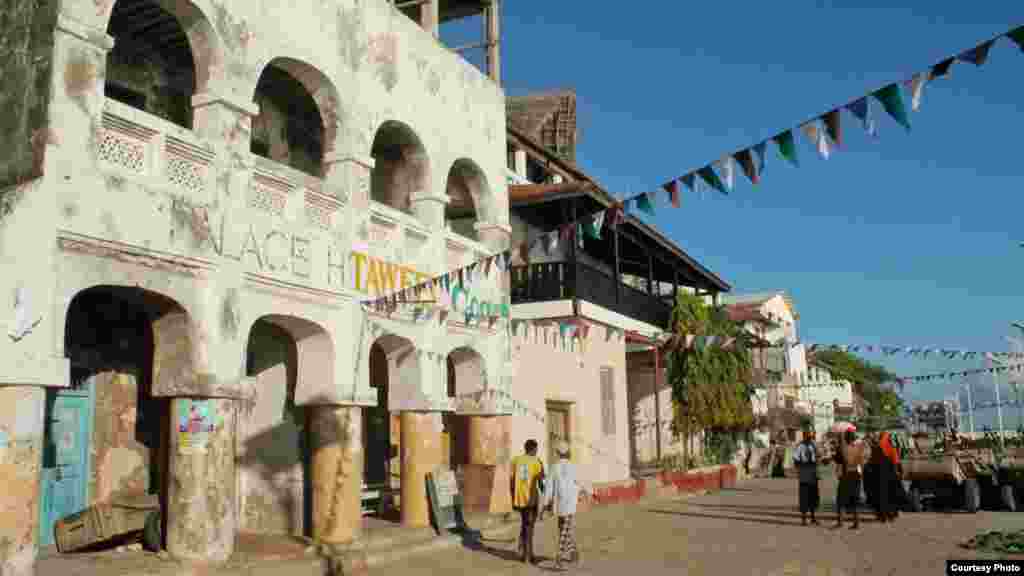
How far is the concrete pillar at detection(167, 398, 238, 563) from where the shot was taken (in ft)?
31.3

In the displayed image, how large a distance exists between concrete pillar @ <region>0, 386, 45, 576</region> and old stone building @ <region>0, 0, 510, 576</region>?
2cm

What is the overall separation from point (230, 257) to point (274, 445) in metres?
4.60

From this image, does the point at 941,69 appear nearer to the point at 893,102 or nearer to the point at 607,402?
the point at 893,102

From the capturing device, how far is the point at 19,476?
7.73 metres

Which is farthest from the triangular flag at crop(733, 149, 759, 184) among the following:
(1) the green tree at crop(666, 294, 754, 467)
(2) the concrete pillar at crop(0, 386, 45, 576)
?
(1) the green tree at crop(666, 294, 754, 467)

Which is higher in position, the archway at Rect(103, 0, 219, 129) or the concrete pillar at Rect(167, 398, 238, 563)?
the archway at Rect(103, 0, 219, 129)

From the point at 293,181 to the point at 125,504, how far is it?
4.34 metres

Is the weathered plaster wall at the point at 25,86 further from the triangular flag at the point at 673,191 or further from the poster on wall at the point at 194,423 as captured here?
the triangular flag at the point at 673,191

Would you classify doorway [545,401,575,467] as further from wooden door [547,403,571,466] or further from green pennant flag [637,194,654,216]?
green pennant flag [637,194,654,216]

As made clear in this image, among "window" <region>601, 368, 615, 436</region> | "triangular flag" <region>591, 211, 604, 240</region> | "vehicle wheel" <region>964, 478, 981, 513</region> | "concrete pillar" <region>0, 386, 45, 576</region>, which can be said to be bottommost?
"vehicle wheel" <region>964, 478, 981, 513</region>

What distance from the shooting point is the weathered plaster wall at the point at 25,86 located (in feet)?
26.9

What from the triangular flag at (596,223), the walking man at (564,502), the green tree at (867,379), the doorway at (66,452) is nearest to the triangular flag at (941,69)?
the triangular flag at (596,223)

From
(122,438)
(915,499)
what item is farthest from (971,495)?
(122,438)

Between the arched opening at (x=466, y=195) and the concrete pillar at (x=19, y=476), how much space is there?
30.7 feet
